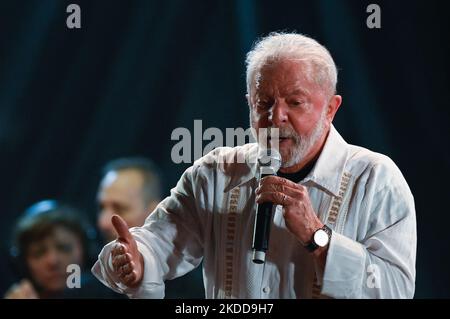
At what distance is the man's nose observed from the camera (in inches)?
85.4

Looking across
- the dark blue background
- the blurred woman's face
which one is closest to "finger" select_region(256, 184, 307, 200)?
the blurred woman's face

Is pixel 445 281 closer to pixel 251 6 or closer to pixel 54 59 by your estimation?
pixel 251 6

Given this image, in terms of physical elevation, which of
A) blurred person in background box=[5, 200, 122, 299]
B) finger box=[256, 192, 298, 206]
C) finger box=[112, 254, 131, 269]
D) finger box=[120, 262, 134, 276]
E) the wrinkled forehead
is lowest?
blurred person in background box=[5, 200, 122, 299]

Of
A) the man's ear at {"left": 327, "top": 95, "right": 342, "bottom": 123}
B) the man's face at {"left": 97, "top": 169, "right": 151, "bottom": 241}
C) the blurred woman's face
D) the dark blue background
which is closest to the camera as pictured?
the man's ear at {"left": 327, "top": 95, "right": 342, "bottom": 123}

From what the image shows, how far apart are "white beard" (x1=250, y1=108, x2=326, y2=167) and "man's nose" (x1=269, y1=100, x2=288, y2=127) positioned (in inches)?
0.9

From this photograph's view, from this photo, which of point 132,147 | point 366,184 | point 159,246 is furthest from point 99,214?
point 366,184

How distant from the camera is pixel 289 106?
2201 mm

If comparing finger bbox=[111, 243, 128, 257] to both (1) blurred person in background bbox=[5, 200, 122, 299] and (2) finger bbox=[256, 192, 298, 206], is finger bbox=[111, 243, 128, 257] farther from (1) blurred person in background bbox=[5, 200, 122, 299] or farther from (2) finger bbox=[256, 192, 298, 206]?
(1) blurred person in background bbox=[5, 200, 122, 299]

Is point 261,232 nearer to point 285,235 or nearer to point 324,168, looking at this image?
point 285,235

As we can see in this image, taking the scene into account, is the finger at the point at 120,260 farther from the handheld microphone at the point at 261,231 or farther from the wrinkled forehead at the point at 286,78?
the wrinkled forehead at the point at 286,78

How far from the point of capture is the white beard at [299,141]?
7.19 ft

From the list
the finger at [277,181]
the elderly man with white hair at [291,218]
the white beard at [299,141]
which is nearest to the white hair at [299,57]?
the elderly man with white hair at [291,218]

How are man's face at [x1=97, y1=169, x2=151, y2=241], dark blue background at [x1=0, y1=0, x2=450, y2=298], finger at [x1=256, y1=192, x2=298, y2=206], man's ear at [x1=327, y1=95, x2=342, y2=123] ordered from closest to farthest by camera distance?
finger at [x1=256, y1=192, x2=298, y2=206] < man's ear at [x1=327, y1=95, x2=342, y2=123] < dark blue background at [x1=0, y1=0, x2=450, y2=298] < man's face at [x1=97, y1=169, x2=151, y2=241]

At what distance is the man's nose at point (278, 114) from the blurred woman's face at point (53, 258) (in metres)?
1.30
